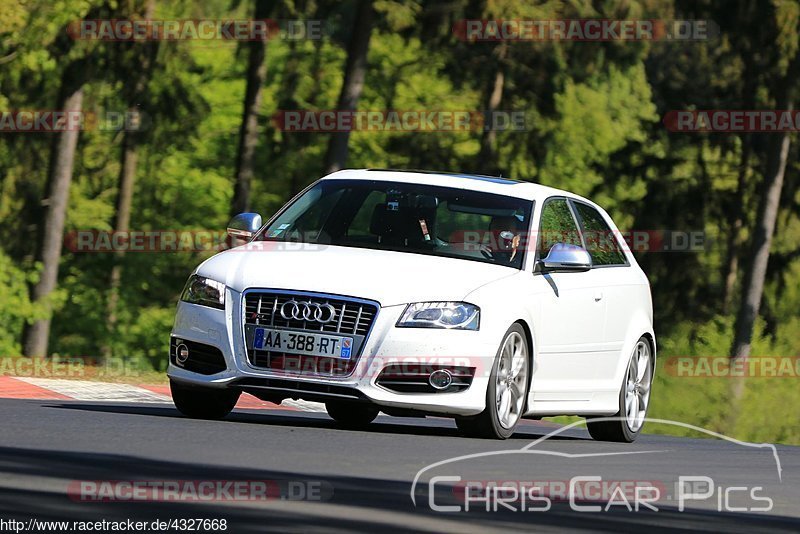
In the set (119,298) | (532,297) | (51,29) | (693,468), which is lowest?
(119,298)

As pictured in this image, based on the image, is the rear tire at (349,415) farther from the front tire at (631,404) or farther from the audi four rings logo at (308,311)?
the audi four rings logo at (308,311)

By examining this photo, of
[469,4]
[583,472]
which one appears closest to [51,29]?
[469,4]

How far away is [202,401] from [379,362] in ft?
5.18

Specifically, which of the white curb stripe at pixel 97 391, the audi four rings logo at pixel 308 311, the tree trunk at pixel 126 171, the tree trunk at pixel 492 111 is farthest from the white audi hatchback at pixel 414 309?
the tree trunk at pixel 492 111

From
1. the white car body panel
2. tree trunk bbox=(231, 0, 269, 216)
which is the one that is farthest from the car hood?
tree trunk bbox=(231, 0, 269, 216)

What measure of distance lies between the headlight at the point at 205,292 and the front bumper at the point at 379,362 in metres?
0.05

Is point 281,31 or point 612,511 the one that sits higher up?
point 281,31

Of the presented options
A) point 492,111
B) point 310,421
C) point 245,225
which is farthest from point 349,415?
point 492,111

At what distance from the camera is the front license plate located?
11.1 meters

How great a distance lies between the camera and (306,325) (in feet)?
36.5

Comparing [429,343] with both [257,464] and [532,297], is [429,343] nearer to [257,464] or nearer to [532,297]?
[532,297]

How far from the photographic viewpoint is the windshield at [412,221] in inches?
480

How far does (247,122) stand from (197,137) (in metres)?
5.93

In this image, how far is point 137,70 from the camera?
34.7 metres
